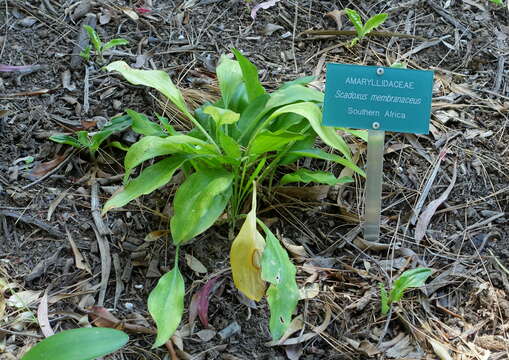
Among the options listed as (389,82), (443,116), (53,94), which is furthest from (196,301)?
(443,116)

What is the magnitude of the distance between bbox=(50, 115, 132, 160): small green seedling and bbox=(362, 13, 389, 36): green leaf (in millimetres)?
878

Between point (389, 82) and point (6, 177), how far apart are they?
1114mm

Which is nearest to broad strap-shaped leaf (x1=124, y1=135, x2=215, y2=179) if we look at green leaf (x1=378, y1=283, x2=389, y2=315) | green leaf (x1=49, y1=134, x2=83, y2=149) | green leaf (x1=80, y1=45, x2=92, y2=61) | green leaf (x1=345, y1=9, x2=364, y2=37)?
green leaf (x1=49, y1=134, x2=83, y2=149)

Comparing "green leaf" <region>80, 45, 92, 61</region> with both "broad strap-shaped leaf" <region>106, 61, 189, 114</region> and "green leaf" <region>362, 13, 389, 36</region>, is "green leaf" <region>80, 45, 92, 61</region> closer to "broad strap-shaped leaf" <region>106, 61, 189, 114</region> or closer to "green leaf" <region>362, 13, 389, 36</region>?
"broad strap-shaped leaf" <region>106, 61, 189, 114</region>

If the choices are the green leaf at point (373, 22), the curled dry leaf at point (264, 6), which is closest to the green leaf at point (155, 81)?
the curled dry leaf at point (264, 6)

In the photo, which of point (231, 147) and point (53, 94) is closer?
point (231, 147)

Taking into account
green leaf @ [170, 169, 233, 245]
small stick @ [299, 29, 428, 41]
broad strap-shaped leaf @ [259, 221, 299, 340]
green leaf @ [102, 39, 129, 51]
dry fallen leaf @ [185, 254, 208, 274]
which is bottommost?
dry fallen leaf @ [185, 254, 208, 274]

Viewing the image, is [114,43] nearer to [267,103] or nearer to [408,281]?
[267,103]

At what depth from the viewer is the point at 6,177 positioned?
5.66ft

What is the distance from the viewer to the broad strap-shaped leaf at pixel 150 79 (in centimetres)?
155

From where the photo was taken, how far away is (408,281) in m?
1.44

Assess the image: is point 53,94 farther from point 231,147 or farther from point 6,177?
point 231,147

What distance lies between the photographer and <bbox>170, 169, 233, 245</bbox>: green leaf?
142cm

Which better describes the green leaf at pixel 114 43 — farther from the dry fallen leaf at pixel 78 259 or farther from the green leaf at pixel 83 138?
the dry fallen leaf at pixel 78 259
